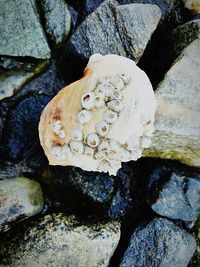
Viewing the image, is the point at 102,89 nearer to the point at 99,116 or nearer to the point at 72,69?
the point at 99,116

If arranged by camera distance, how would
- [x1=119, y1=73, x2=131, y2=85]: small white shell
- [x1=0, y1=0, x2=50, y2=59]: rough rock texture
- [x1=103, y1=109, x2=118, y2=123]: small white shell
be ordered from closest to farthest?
[x1=103, y1=109, x2=118, y2=123]: small white shell < [x1=119, y1=73, x2=131, y2=85]: small white shell < [x1=0, y1=0, x2=50, y2=59]: rough rock texture

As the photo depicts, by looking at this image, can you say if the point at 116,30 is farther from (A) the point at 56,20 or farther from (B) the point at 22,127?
(B) the point at 22,127

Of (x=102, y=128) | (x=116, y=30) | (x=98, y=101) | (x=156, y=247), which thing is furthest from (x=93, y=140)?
(x=156, y=247)

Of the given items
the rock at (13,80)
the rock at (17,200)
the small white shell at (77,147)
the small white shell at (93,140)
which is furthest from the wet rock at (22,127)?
the small white shell at (93,140)

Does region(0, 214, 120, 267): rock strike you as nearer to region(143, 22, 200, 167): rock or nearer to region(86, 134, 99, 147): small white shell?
region(143, 22, 200, 167): rock

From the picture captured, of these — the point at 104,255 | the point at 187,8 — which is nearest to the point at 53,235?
the point at 104,255

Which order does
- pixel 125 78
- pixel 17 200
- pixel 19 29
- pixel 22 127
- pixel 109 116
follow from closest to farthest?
pixel 109 116
pixel 125 78
pixel 17 200
pixel 19 29
pixel 22 127

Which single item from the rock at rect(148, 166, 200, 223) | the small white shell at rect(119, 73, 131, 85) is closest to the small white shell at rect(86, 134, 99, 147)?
the small white shell at rect(119, 73, 131, 85)
